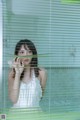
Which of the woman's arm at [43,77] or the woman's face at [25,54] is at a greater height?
the woman's face at [25,54]

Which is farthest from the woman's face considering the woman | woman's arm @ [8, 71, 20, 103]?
woman's arm @ [8, 71, 20, 103]

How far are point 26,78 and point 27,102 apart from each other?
184 millimetres

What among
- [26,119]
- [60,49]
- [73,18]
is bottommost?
[26,119]

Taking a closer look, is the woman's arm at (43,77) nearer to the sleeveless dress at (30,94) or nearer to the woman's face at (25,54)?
the sleeveless dress at (30,94)

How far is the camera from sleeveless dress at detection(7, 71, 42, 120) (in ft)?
11.4

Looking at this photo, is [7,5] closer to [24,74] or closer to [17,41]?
[17,41]

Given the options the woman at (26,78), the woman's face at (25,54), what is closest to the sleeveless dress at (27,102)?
the woman at (26,78)

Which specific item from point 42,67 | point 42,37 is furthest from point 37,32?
point 42,67

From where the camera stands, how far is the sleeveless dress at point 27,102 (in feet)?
11.4

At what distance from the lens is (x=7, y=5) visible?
11.3 feet

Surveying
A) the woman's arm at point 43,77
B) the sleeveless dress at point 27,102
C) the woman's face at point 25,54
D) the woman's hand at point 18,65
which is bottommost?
the sleeveless dress at point 27,102

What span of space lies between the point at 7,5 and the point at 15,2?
0.07 m

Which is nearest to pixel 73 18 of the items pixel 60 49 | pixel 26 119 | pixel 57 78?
pixel 60 49

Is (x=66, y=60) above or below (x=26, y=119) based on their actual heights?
above
